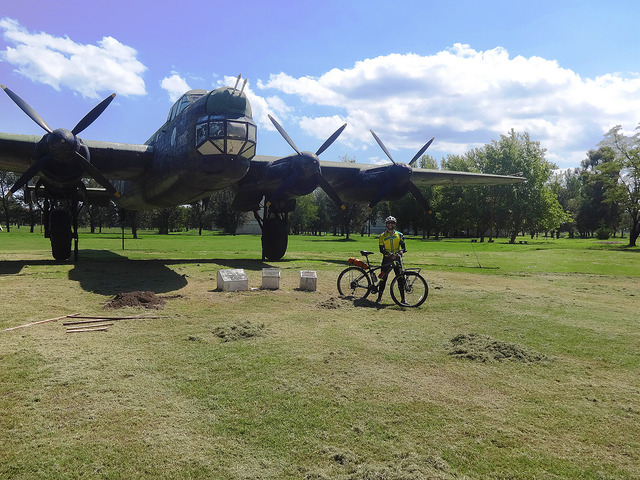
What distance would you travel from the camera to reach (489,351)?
18.9ft

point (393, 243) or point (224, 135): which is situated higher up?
point (224, 135)

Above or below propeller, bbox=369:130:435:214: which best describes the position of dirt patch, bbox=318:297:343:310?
below

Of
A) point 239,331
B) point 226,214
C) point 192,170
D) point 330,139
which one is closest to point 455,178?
point 330,139

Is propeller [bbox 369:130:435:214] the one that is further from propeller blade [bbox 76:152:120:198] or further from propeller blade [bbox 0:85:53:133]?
propeller blade [bbox 0:85:53:133]

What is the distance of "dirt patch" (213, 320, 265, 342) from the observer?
Answer: 6.14 meters

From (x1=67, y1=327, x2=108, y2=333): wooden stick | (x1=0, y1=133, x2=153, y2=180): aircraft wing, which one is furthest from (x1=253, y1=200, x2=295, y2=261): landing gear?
(x1=67, y1=327, x2=108, y2=333): wooden stick

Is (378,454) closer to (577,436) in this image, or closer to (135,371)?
(577,436)

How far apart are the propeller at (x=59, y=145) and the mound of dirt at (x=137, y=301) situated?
17.6 feet

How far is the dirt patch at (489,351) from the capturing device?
5534mm

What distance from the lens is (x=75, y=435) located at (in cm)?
337

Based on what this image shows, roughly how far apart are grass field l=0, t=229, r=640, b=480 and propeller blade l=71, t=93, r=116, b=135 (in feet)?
21.8

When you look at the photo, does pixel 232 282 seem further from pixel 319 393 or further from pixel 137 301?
pixel 319 393

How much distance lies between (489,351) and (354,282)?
4.38 meters

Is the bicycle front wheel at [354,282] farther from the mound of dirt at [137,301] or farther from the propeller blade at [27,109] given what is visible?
the propeller blade at [27,109]
